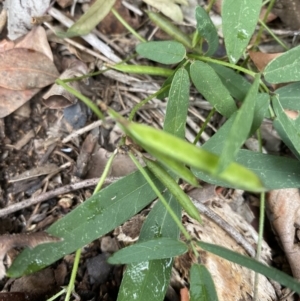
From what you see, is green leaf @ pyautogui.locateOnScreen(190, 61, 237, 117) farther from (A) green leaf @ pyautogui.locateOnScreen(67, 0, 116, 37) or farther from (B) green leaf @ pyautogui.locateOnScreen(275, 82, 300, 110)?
(A) green leaf @ pyautogui.locateOnScreen(67, 0, 116, 37)

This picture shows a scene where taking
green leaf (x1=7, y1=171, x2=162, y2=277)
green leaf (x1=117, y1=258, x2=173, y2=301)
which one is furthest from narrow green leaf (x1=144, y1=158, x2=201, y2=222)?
green leaf (x1=117, y1=258, x2=173, y2=301)

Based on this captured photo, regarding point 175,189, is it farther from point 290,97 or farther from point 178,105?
point 290,97

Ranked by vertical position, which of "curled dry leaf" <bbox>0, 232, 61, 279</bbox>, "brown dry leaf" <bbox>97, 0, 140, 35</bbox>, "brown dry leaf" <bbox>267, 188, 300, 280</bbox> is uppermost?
"brown dry leaf" <bbox>97, 0, 140, 35</bbox>

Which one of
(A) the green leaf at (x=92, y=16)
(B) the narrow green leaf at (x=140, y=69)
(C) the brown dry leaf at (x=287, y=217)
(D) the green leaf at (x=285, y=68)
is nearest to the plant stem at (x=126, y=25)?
(A) the green leaf at (x=92, y=16)

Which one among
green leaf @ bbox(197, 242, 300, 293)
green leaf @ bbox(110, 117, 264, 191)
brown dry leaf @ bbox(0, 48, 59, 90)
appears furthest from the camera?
brown dry leaf @ bbox(0, 48, 59, 90)

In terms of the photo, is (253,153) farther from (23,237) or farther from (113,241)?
(23,237)

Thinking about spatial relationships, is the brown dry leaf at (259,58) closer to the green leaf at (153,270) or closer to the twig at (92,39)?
the twig at (92,39)

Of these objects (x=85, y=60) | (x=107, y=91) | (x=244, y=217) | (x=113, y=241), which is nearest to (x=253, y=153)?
(x=244, y=217)
